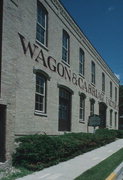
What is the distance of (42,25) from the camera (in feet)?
52.0

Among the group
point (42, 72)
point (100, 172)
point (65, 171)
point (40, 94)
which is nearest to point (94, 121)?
point (40, 94)

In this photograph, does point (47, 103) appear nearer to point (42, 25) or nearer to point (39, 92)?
point (39, 92)

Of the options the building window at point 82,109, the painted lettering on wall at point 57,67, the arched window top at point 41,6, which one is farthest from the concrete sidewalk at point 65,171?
the building window at point 82,109

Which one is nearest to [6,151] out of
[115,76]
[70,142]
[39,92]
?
[70,142]

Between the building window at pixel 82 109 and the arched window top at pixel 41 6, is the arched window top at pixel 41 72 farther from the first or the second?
the building window at pixel 82 109

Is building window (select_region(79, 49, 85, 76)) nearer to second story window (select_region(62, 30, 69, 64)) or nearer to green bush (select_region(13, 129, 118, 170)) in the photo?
second story window (select_region(62, 30, 69, 64))

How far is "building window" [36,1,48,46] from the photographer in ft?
50.3

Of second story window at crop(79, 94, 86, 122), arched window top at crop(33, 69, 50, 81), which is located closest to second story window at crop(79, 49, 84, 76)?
second story window at crop(79, 94, 86, 122)

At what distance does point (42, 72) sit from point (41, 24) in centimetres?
243

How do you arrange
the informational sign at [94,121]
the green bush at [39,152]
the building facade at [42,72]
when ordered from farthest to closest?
1. the informational sign at [94,121]
2. the building facade at [42,72]
3. the green bush at [39,152]

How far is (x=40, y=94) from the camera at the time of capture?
1516 centimetres

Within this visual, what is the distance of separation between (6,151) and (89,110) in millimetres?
14796

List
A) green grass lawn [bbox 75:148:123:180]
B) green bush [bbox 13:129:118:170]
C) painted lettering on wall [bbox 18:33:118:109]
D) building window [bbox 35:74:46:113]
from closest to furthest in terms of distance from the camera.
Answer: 1. green grass lawn [bbox 75:148:123:180]
2. green bush [bbox 13:129:118:170]
3. painted lettering on wall [bbox 18:33:118:109]
4. building window [bbox 35:74:46:113]

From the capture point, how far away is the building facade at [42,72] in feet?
35.7
